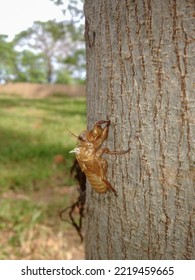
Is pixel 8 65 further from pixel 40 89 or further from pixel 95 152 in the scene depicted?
pixel 95 152

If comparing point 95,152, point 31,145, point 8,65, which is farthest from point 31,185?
point 8,65

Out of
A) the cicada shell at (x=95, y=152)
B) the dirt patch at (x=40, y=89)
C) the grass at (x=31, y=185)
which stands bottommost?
the grass at (x=31, y=185)

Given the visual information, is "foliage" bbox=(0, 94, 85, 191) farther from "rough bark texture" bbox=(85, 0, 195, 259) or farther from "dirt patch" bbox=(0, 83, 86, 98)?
"dirt patch" bbox=(0, 83, 86, 98)


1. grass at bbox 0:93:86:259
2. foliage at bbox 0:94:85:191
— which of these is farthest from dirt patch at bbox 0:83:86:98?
grass at bbox 0:93:86:259

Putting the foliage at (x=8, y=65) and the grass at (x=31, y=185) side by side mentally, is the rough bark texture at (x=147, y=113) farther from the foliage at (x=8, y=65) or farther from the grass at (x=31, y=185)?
the foliage at (x=8, y=65)

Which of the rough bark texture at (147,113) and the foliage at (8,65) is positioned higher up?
the foliage at (8,65)

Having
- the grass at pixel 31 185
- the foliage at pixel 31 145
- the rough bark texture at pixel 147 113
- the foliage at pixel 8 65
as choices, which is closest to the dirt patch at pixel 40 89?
the foliage at pixel 8 65
